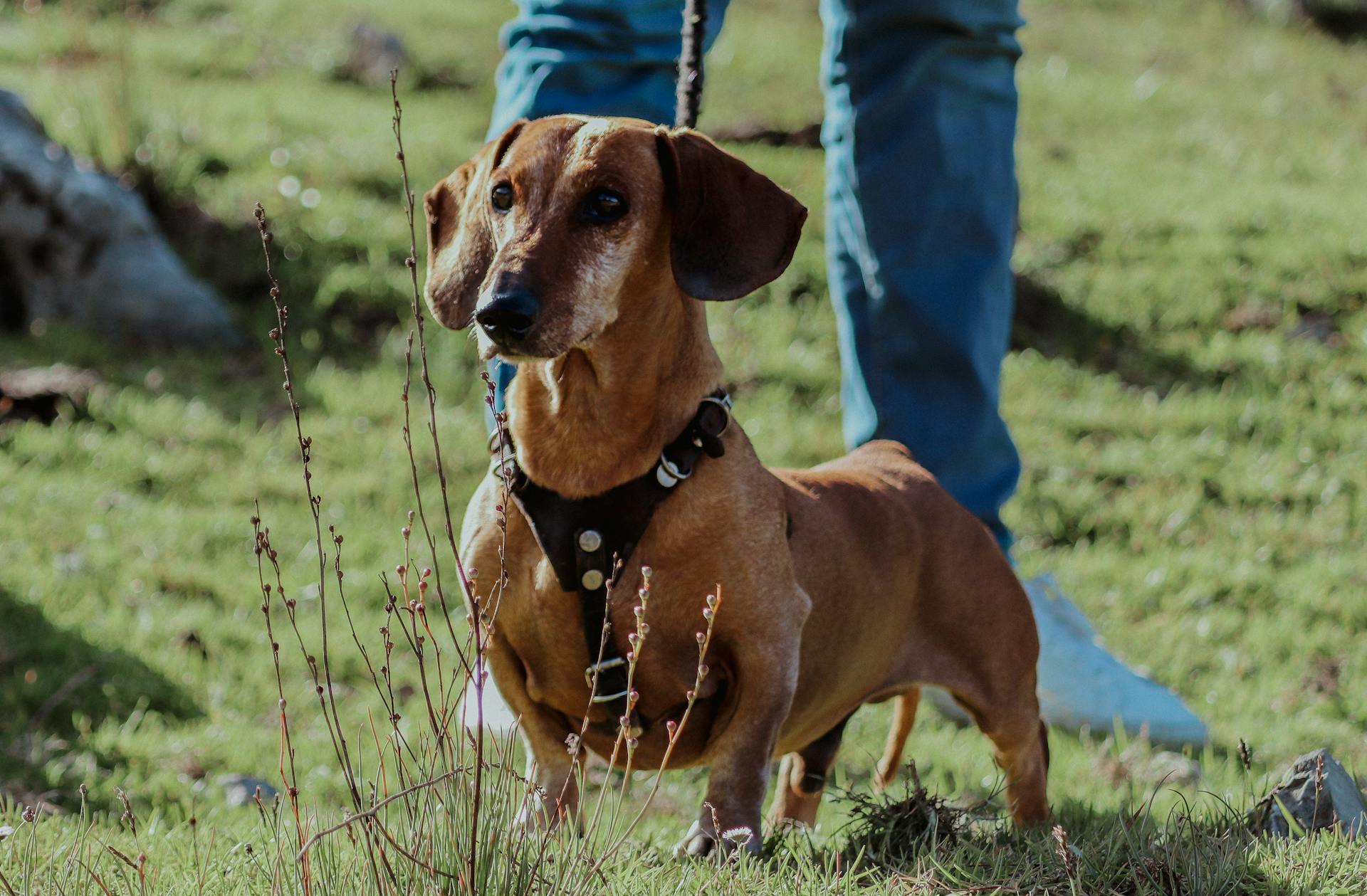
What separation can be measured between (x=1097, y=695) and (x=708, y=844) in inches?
69.3

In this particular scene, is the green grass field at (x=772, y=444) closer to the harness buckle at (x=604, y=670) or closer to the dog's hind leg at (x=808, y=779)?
the dog's hind leg at (x=808, y=779)

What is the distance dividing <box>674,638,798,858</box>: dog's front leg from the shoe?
1.56 meters

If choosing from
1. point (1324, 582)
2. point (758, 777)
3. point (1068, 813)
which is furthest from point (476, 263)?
point (1324, 582)

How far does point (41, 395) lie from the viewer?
18.8 feet

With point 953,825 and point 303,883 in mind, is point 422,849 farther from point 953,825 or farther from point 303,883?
point 953,825

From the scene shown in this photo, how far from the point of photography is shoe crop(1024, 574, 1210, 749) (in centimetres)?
388

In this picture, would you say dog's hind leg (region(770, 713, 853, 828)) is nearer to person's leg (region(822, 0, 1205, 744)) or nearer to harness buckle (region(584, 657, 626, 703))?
harness buckle (region(584, 657, 626, 703))

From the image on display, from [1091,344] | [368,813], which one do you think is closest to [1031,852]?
[368,813]

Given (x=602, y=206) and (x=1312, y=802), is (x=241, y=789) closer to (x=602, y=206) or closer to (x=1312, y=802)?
(x=602, y=206)

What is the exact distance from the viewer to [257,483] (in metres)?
5.41

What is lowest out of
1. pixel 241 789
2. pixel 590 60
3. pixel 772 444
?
pixel 241 789

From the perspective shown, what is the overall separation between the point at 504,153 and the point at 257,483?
3.13 m

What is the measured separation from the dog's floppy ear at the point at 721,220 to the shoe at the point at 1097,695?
5.91ft

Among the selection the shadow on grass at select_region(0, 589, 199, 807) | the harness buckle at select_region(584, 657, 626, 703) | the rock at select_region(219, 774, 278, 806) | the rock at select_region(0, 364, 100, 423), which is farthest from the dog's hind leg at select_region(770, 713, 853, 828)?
the rock at select_region(0, 364, 100, 423)
